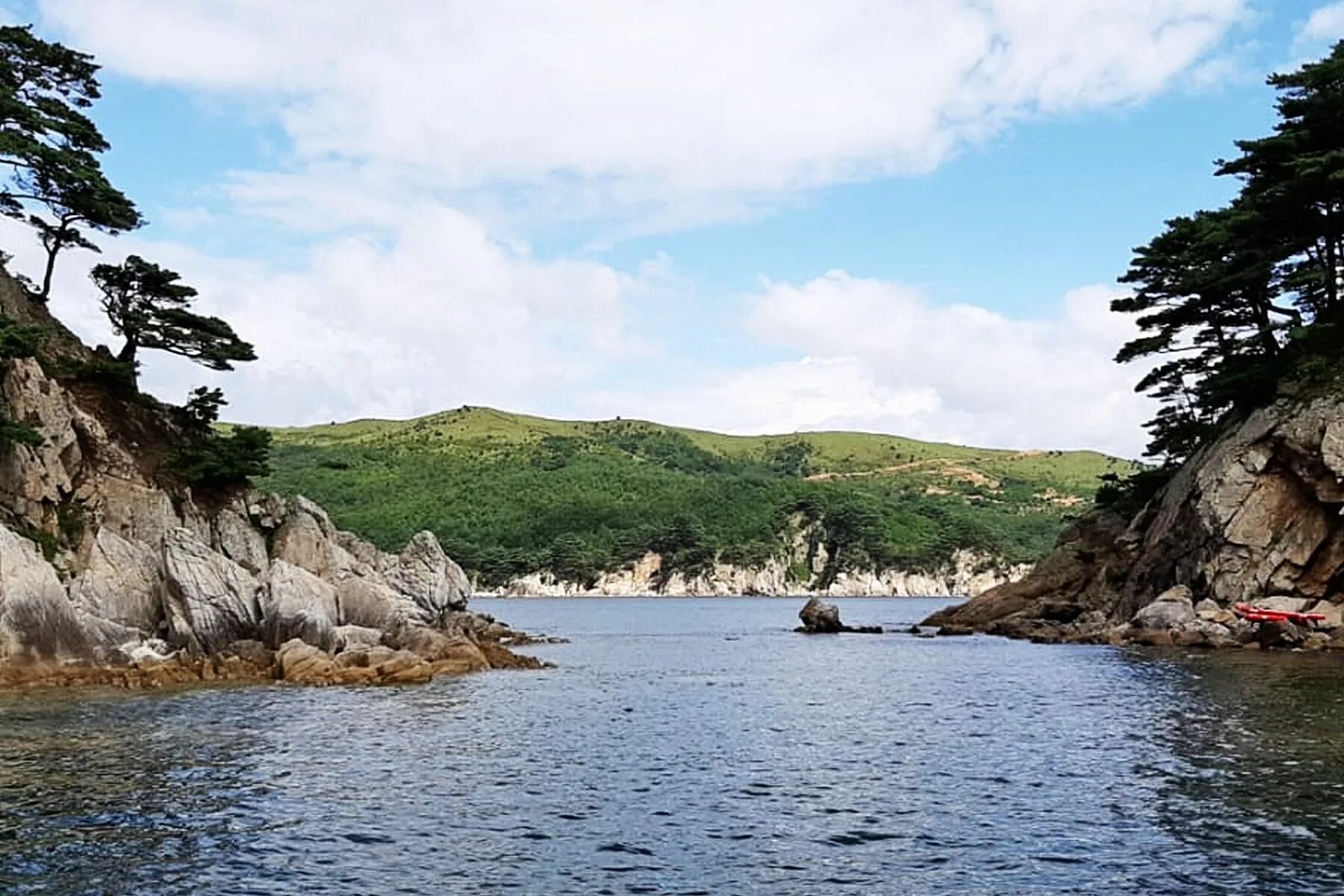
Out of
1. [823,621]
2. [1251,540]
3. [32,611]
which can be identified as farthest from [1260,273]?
[32,611]

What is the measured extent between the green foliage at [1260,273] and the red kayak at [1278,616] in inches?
505

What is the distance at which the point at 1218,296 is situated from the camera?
7706 centimetres

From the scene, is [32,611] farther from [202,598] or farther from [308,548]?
[308,548]

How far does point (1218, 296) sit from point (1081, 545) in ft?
67.5

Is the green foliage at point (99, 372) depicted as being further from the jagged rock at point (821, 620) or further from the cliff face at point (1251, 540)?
the jagged rock at point (821, 620)

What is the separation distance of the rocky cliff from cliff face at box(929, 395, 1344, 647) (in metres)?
38.2

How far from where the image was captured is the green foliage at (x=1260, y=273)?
6700cm

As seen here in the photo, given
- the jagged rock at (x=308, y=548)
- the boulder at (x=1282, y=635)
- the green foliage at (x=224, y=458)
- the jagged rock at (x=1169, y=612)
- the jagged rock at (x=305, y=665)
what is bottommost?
the jagged rock at (x=305, y=665)

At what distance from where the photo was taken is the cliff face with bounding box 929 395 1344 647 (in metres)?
63.3

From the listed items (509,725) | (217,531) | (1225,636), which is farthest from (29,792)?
(1225,636)

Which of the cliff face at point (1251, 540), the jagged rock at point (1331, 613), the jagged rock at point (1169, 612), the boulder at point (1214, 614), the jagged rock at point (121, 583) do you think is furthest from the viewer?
the jagged rock at point (1169, 612)

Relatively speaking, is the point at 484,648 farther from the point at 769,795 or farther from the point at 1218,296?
the point at 1218,296

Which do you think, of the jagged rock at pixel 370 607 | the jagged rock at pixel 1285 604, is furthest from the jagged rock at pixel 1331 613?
the jagged rock at pixel 370 607

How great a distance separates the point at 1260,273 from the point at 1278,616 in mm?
20862
